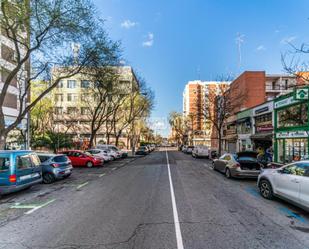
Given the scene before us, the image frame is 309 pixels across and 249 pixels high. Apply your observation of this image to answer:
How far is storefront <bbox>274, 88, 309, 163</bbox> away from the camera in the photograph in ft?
61.4

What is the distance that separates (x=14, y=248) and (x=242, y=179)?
12.0 m

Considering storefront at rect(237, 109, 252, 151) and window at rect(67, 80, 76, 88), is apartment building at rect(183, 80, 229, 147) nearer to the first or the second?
storefront at rect(237, 109, 252, 151)

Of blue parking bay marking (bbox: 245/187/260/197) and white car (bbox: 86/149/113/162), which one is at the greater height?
white car (bbox: 86/149/113/162)

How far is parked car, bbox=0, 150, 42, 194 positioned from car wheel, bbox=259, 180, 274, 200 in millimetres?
8944

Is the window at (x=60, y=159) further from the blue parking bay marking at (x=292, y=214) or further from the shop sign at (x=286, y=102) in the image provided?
the shop sign at (x=286, y=102)

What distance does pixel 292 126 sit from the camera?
20625 mm

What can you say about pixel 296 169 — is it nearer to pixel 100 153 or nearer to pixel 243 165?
pixel 243 165

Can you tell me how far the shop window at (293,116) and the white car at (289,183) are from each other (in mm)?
12889

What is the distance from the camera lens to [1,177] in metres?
8.60

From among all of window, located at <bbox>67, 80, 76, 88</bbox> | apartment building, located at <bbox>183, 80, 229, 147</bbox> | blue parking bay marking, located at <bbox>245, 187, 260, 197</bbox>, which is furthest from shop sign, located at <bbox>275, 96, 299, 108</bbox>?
window, located at <bbox>67, 80, 76, 88</bbox>

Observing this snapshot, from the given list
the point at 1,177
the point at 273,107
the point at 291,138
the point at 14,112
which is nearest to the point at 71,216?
the point at 1,177

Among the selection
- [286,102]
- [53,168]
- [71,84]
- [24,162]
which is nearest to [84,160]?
[53,168]

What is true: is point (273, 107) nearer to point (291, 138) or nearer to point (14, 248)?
point (291, 138)

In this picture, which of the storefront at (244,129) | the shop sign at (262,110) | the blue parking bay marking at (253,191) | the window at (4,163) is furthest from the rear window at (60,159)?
the storefront at (244,129)
